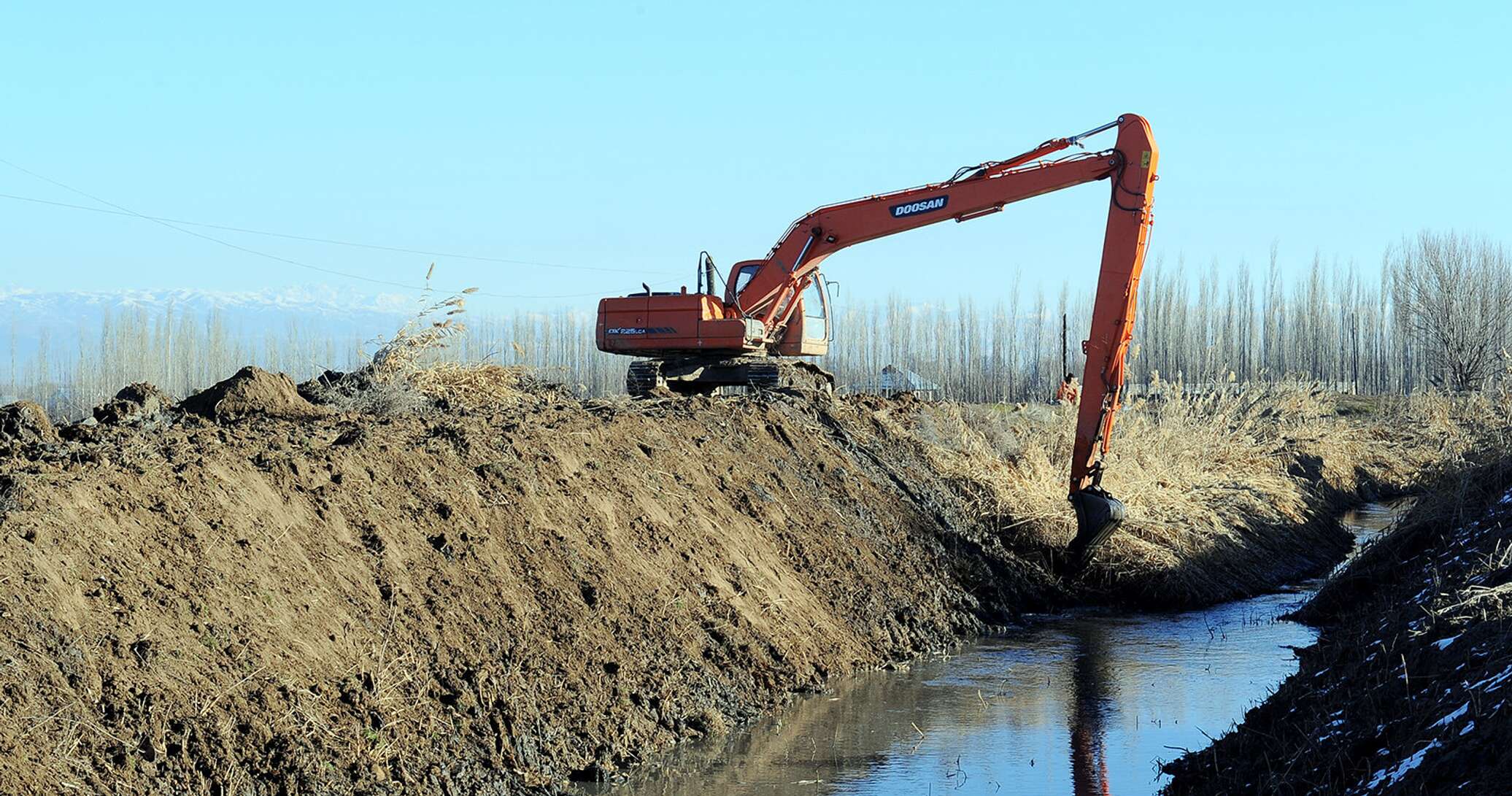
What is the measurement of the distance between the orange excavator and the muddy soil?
2.10 meters

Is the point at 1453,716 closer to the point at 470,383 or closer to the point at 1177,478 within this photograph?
the point at 470,383

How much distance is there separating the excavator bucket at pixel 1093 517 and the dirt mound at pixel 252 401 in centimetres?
748

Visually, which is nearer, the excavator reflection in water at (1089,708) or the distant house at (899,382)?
the excavator reflection in water at (1089,708)

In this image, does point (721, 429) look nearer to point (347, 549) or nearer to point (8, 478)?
point (347, 549)

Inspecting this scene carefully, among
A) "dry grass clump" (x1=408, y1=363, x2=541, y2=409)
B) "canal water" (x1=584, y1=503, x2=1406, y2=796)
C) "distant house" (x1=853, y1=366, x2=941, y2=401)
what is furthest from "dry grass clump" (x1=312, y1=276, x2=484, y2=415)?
"distant house" (x1=853, y1=366, x2=941, y2=401)

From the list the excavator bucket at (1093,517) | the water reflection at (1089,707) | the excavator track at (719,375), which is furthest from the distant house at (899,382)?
the water reflection at (1089,707)

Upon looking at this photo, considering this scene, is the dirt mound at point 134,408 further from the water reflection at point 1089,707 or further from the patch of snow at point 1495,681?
the patch of snow at point 1495,681

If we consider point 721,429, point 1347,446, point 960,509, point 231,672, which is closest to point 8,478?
point 231,672

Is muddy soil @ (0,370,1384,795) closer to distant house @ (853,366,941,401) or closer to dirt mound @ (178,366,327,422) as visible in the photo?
dirt mound @ (178,366,327,422)

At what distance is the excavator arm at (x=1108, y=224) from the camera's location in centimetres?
1417

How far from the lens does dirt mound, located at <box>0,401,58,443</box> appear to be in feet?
31.6

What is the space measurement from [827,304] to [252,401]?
35.4 ft

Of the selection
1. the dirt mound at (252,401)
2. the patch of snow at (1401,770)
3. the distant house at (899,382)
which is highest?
the distant house at (899,382)

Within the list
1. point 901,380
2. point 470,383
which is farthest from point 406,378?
point 901,380
